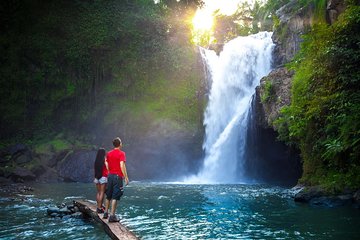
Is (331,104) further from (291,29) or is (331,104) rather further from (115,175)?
(291,29)

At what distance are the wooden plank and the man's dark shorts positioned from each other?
667 millimetres

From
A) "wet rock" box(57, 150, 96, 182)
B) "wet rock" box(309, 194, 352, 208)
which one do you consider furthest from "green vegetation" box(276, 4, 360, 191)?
"wet rock" box(57, 150, 96, 182)

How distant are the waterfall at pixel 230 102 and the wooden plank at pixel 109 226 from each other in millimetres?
16407

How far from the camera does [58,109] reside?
1265 inches

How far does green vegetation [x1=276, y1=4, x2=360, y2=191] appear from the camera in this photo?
1159cm

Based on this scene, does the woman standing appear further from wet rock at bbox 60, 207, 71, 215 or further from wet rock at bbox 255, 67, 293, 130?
wet rock at bbox 255, 67, 293, 130

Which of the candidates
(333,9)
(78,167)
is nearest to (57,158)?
(78,167)

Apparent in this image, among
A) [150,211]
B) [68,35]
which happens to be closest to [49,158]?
[68,35]

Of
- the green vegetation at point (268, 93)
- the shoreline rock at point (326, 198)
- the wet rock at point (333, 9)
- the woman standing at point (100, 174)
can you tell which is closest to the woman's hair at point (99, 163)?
the woman standing at point (100, 174)

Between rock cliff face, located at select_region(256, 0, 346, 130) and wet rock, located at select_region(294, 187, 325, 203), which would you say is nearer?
wet rock, located at select_region(294, 187, 325, 203)

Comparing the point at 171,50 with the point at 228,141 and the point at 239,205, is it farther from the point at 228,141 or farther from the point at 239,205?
the point at 239,205

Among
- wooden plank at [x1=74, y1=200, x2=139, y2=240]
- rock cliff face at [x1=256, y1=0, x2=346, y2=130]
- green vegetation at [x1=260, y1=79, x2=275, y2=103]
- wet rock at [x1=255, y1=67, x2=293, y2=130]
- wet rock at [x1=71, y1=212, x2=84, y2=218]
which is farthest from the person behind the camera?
green vegetation at [x1=260, y1=79, x2=275, y2=103]

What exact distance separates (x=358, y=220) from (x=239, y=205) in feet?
14.0

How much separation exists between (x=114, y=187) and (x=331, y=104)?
8.37 m
